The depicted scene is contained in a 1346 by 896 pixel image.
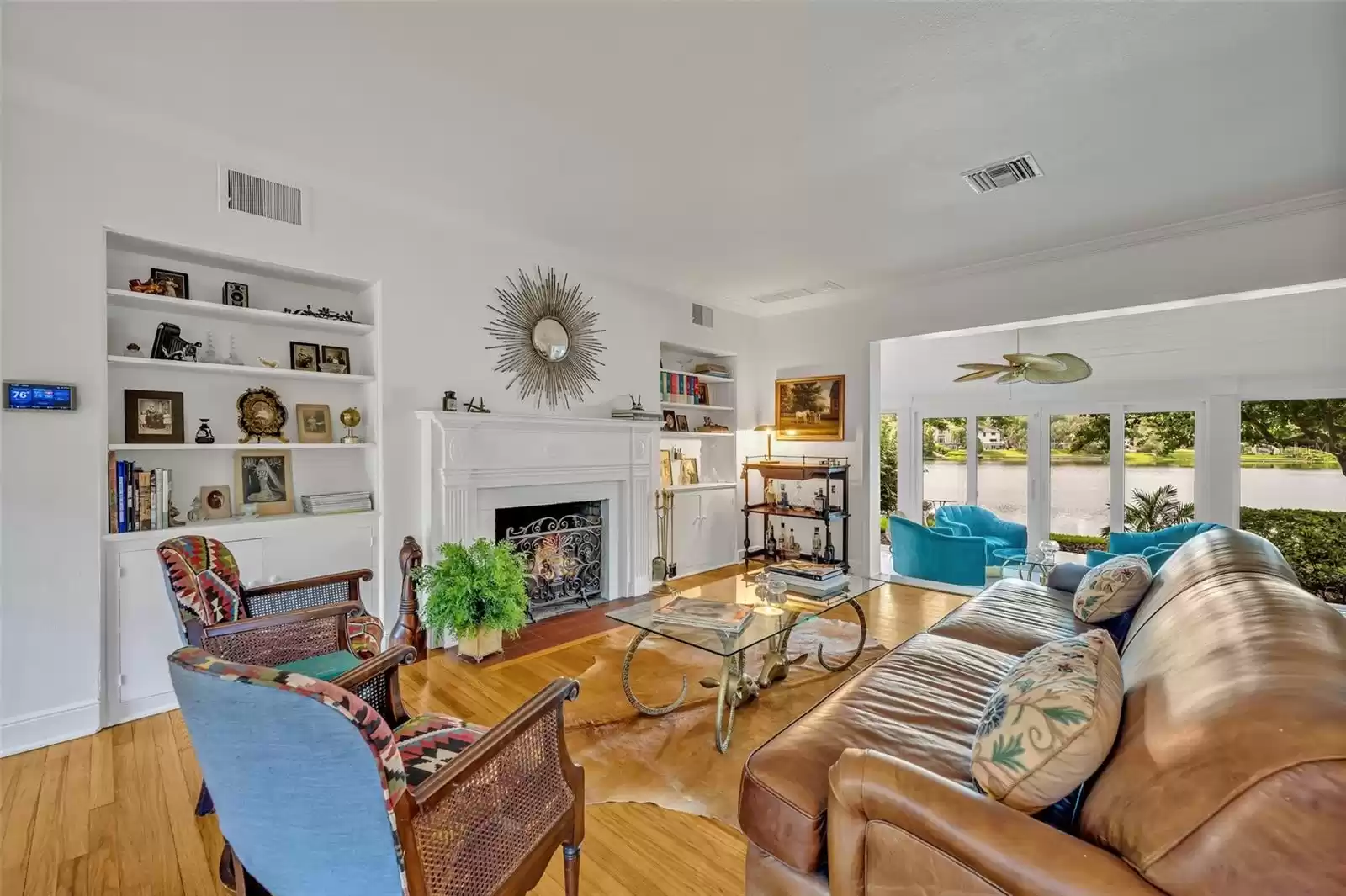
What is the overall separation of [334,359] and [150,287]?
865 millimetres

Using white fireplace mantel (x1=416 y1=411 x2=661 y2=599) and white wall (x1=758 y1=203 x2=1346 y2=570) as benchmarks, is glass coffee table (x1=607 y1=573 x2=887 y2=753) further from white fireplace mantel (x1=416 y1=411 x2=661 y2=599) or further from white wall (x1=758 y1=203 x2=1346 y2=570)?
white wall (x1=758 y1=203 x2=1346 y2=570)

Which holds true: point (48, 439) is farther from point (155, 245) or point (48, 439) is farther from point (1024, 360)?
point (1024, 360)

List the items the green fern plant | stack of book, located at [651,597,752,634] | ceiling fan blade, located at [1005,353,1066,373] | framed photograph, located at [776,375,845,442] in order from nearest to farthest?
stack of book, located at [651,597,752,634] → the green fern plant → ceiling fan blade, located at [1005,353,1066,373] → framed photograph, located at [776,375,845,442]

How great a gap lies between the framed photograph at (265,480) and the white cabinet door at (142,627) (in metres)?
0.54

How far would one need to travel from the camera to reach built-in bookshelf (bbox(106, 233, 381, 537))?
9.18 feet

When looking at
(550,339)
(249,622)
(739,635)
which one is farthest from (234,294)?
(739,635)

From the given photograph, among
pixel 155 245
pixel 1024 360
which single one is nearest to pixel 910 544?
pixel 1024 360

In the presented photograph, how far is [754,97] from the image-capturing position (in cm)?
233

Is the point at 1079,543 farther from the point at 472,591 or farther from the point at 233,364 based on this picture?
the point at 233,364

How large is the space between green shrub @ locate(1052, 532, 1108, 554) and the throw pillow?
412cm

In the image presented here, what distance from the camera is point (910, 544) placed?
5.13 metres

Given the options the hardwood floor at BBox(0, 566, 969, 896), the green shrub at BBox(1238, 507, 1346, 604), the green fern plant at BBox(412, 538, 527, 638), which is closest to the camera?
the hardwood floor at BBox(0, 566, 969, 896)

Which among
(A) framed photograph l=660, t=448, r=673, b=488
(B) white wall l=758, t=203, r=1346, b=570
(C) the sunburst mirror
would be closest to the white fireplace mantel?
(C) the sunburst mirror

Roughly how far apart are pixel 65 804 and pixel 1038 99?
450 cm
